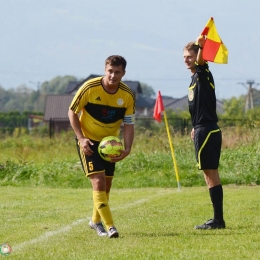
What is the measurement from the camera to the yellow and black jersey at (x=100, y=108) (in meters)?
9.16

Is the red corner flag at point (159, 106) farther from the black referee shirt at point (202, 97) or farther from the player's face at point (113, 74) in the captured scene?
the player's face at point (113, 74)

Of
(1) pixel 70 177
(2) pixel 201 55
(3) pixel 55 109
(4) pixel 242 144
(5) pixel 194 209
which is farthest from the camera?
(3) pixel 55 109

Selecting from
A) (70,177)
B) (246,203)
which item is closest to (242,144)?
(70,177)

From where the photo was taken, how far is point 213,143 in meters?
9.50

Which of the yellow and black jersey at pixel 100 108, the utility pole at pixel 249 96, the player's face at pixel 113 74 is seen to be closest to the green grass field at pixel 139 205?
the yellow and black jersey at pixel 100 108

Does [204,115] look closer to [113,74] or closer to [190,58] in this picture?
[190,58]

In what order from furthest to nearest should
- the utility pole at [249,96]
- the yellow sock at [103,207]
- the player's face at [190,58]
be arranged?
the utility pole at [249,96]
the player's face at [190,58]
the yellow sock at [103,207]

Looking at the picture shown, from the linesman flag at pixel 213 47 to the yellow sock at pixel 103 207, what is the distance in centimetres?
205

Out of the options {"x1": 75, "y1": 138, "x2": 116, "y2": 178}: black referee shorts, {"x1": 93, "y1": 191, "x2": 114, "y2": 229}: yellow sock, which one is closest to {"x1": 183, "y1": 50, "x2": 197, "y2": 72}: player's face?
{"x1": 75, "y1": 138, "x2": 116, "y2": 178}: black referee shorts

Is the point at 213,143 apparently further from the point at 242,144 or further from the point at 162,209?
the point at 242,144

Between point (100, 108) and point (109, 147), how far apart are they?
51 cm

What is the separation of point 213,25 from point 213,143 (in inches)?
58.8

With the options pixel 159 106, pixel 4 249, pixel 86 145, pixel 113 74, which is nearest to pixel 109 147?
pixel 86 145

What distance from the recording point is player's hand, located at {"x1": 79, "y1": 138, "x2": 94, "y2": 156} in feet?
30.0
